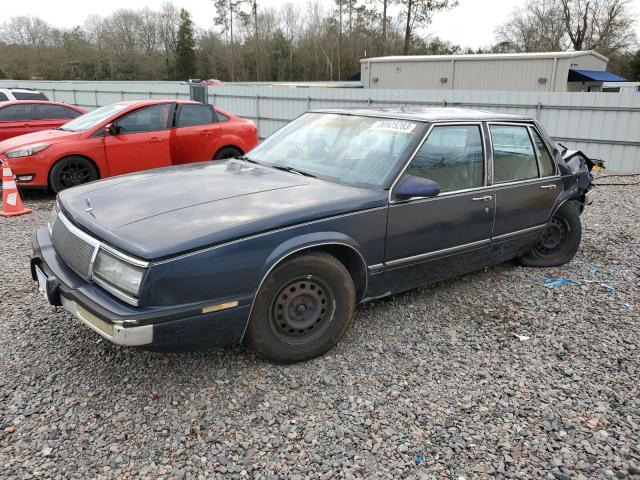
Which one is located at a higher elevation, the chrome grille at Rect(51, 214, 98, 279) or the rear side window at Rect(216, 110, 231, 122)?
the rear side window at Rect(216, 110, 231, 122)

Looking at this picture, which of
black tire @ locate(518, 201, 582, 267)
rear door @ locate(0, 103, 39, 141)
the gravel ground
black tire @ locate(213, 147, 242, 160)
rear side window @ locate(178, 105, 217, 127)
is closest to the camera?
the gravel ground

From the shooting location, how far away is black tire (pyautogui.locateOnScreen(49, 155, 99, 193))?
736 cm

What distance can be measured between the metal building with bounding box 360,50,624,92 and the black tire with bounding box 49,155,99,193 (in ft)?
61.0

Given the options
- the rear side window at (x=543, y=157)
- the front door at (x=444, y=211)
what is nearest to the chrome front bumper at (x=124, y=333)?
the front door at (x=444, y=211)

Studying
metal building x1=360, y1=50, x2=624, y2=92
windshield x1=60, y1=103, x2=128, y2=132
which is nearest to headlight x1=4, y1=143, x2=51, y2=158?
windshield x1=60, y1=103, x2=128, y2=132

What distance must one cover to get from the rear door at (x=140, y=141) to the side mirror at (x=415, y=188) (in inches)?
222

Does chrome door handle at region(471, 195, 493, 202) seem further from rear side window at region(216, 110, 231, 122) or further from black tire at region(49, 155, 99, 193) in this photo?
rear side window at region(216, 110, 231, 122)

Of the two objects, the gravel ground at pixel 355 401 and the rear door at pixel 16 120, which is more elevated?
the rear door at pixel 16 120

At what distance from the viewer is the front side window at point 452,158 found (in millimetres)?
3697

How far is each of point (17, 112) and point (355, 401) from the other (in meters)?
9.93

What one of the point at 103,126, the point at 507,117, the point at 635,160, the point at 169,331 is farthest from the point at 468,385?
the point at 635,160

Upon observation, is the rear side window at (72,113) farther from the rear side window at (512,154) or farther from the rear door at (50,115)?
the rear side window at (512,154)

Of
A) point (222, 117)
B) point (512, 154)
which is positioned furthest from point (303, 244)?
point (222, 117)

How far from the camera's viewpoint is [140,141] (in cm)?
788
